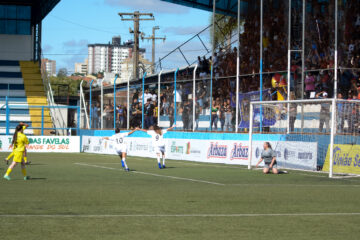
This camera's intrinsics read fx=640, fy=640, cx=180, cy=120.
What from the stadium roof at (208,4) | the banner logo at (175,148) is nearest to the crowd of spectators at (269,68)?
the banner logo at (175,148)

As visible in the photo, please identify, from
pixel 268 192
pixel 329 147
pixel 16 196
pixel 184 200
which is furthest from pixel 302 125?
pixel 16 196

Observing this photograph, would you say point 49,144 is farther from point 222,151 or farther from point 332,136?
point 332,136

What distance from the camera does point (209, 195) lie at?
1466 cm

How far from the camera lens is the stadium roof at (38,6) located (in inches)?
2103

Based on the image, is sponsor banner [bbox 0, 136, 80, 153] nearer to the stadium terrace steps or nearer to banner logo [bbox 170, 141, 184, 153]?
the stadium terrace steps

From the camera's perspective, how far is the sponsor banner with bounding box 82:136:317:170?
23969 mm

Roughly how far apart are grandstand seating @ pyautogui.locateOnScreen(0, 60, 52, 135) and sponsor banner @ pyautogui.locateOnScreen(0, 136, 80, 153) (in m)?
5.38

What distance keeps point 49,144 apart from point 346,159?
73.2ft

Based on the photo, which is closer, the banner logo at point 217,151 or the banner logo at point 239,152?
the banner logo at point 239,152

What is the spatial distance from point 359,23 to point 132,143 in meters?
15.4

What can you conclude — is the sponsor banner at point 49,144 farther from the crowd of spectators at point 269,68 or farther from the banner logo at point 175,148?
the banner logo at point 175,148

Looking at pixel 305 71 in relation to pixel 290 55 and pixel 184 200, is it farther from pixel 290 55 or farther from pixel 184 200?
pixel 184 200

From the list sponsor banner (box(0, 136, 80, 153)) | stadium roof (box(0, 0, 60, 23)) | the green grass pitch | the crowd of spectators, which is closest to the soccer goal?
the crowd of spectators

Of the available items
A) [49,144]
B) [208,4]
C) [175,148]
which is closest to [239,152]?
[175,148]
